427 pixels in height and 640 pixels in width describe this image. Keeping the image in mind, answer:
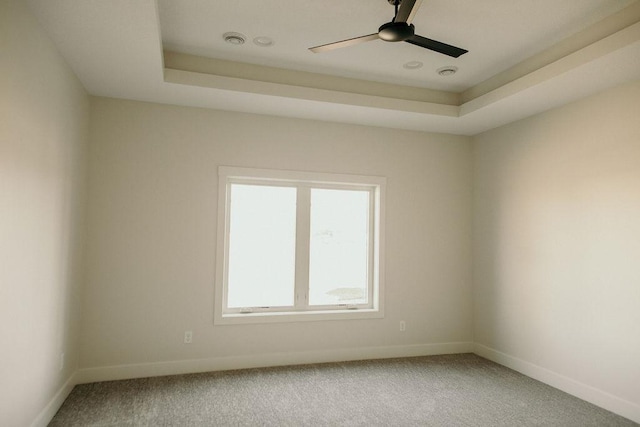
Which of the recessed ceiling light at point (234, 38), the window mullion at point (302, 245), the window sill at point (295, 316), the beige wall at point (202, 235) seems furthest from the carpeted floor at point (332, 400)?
the recessed ceiling light at point (234, 38)

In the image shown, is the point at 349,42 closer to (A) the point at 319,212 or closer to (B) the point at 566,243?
(A) the point at 319,212

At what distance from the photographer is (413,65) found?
12.3 ft

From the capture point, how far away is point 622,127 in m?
3.37

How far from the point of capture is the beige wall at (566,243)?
331 centimetres

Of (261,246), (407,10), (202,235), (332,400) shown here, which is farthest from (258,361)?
(407,10)

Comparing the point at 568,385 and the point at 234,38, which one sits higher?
the point at 234,38

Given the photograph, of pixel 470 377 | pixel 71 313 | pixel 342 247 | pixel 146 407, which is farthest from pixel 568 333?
pixel 71 313

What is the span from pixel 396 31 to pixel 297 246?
99.5 inches

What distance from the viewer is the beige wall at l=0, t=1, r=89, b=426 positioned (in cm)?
222

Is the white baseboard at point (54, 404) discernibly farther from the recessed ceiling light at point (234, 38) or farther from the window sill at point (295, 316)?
the recessed ceiling light at point (234, 38)

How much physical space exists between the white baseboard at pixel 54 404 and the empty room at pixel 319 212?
0.03m

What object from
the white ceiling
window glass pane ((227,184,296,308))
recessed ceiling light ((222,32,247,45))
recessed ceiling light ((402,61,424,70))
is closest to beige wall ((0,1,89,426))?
the white ceiling

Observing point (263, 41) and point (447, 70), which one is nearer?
point (263, 41)

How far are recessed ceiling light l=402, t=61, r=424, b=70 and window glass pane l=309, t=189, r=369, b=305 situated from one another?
150 centimetres
